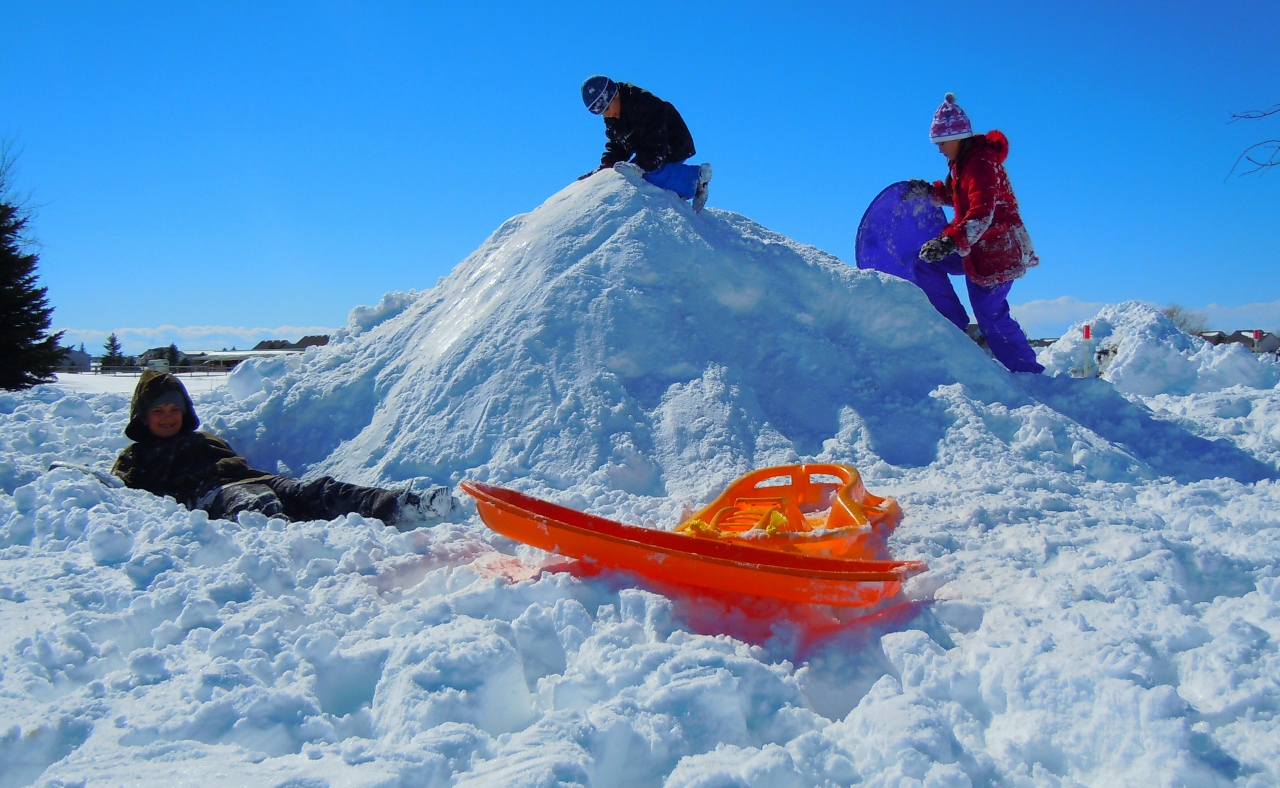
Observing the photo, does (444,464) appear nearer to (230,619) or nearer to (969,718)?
(230,619)

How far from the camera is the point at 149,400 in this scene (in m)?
4.21

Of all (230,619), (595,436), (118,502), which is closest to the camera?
(230,619)

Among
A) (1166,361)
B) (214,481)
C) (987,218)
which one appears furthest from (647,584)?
(1166,361)

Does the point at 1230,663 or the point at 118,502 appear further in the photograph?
the point at 118,502

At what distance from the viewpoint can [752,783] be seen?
1.60 meters

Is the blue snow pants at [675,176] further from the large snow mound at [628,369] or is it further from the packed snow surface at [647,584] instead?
the packed snow surface at [647,584]

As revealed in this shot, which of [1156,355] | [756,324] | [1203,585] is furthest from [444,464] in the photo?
[1156,355]

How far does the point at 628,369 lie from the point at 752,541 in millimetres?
1701

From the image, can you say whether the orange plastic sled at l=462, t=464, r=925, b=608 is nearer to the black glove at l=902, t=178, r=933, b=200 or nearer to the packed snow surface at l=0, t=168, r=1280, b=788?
the packed snow surface at l=0, t=168, r=1280, b=788

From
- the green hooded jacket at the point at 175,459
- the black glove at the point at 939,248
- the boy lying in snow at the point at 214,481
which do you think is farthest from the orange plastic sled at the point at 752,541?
the black glove at the point at 939,248

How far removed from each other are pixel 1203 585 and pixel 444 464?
3178 millimetres

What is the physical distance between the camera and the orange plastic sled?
2.31 m

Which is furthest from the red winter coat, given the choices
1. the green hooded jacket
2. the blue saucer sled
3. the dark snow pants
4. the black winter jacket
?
the green hooded jacket

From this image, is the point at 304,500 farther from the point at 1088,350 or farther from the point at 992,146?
the point at 1088,350
